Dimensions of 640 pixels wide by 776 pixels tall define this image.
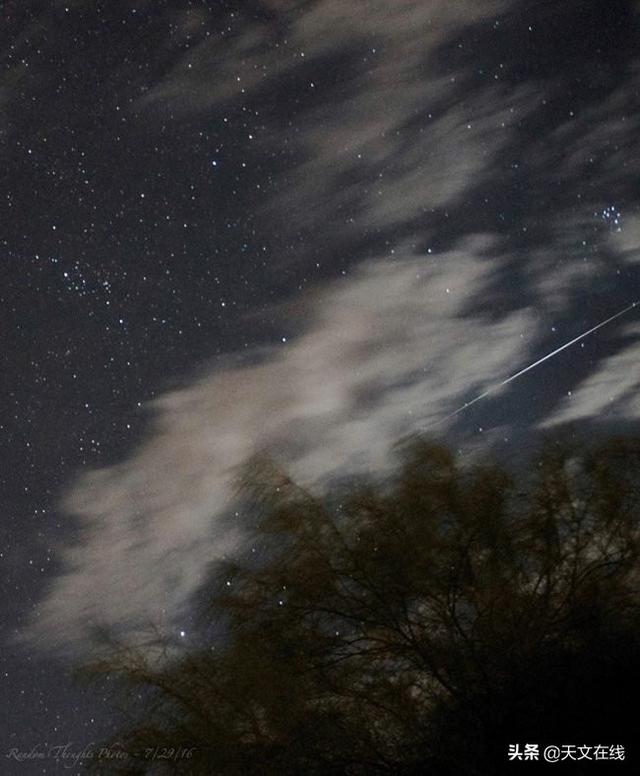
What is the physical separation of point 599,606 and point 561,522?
977 millimetres

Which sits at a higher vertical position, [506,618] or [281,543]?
[281,543]

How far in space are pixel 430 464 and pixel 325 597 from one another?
1530 mm

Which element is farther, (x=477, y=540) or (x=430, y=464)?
(x=430, y=464)

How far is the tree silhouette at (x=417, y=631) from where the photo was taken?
716cm

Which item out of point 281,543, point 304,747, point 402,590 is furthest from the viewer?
point 281,543

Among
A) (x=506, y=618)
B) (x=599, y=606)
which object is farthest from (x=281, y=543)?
(x=599, y=606)

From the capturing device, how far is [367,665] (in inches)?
305

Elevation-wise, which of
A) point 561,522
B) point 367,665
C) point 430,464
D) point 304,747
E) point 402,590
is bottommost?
point 304,747

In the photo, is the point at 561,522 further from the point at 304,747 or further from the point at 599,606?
the point at 304,747

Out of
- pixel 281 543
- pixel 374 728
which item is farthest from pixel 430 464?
pixel 374 728

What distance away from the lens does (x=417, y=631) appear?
7.77m

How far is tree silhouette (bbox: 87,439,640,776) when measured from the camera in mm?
7156

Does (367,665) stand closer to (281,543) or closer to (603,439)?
(281,543)

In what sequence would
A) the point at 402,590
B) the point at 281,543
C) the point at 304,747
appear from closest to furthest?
the point at 304,747, the point at 402,590, the point at 281,543
